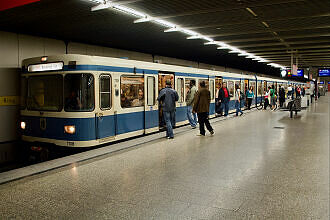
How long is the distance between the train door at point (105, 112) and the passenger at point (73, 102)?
19.8 inches

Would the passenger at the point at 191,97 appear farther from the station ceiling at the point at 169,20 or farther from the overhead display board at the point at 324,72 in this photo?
the overhead display board at the point at 324,72

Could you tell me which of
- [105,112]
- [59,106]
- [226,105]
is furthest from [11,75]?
[226,105]

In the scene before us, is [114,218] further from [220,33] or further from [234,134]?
[220,33]

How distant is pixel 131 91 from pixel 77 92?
2.05 meters

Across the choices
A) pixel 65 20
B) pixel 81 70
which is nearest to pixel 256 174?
pixel 81 70

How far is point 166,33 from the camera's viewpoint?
470 inches

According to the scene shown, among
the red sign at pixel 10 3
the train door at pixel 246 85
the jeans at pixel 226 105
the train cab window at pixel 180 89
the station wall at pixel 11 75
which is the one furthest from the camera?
the train door at pixel 246 85

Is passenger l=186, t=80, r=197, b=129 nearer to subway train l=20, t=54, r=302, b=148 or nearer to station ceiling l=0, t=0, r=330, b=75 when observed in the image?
station ceiling l=0, t=0, r=330, b=75

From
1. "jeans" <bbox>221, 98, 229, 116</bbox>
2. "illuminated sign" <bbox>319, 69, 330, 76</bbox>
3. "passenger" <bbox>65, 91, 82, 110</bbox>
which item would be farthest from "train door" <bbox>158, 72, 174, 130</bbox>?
"illuminated sign" <bbox>319, 69, 330, 76</bbox>

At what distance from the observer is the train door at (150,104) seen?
32.3 ft

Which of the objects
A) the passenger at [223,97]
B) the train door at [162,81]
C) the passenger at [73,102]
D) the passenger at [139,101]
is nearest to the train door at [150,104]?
the passenger at [139,101]

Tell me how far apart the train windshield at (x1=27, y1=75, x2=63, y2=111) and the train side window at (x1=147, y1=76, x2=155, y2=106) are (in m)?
3.20

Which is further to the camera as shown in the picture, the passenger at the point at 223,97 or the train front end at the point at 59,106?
the passenger at the point at 223,97

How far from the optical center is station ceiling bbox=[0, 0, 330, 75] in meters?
8.07
